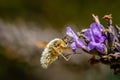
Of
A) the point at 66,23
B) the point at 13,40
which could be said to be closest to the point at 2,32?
the point at 13,40

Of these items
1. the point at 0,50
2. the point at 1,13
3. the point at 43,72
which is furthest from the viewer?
the point at 1,13

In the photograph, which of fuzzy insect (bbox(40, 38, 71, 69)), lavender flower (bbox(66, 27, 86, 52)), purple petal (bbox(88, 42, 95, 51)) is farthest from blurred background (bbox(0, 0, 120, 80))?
purple petal (bbox(88, 42, 95, 51))

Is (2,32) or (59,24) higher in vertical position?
(59,24)

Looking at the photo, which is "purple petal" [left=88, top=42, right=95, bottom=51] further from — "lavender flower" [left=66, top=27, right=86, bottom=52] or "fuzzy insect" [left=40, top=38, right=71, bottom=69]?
"fuzzy insect" [left=40, top=38, right=71, bottom=69]

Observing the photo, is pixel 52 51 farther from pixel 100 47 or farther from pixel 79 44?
pixel 100 47

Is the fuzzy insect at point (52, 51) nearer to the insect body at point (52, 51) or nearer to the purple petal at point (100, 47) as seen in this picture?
the insect body at point (52, 51)

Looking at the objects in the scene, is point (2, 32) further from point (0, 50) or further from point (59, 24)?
point (59, 24)

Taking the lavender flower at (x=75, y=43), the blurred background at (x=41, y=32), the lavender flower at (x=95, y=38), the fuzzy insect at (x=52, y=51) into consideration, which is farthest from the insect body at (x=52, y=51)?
the blurred background at (x=41, y=32)
